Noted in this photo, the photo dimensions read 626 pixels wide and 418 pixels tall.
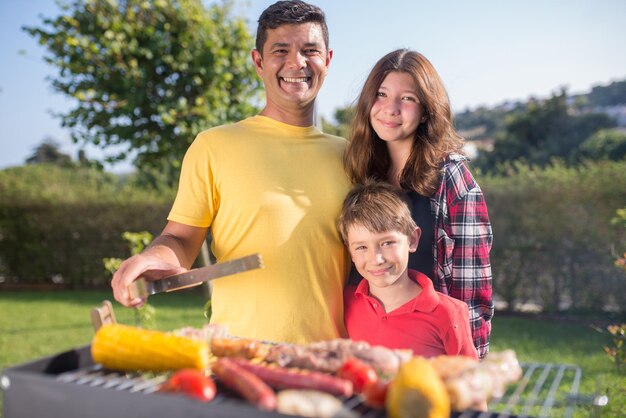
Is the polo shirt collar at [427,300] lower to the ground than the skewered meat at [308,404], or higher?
lower

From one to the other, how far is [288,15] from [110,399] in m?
1.72


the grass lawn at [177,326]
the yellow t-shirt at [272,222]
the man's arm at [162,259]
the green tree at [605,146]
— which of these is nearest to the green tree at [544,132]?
the green tree at [605,146]

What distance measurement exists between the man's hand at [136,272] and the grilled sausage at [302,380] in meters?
0.62

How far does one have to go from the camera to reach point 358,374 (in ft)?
4.76

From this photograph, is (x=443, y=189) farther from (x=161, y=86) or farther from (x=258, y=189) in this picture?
(x=161, y=86)

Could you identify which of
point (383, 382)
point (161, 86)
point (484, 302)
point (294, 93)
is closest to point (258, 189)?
point (294, 93)

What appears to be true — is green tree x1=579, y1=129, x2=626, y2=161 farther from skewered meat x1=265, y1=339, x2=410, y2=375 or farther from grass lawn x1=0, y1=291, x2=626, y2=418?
skewered meat x1=265, y1=339, x2=410, y2=375

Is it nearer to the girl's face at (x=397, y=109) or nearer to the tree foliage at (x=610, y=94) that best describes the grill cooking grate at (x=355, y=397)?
the girl's face at (x=397, y=109)

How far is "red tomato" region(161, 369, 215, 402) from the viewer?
137 cm

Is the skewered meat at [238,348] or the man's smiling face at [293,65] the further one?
the man's smiling face at [293,65]

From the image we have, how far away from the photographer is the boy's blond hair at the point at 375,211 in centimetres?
227

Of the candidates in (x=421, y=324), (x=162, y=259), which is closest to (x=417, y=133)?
(x=421, y=324)

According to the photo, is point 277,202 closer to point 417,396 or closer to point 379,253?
point 379,253

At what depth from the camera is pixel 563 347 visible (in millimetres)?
7410
